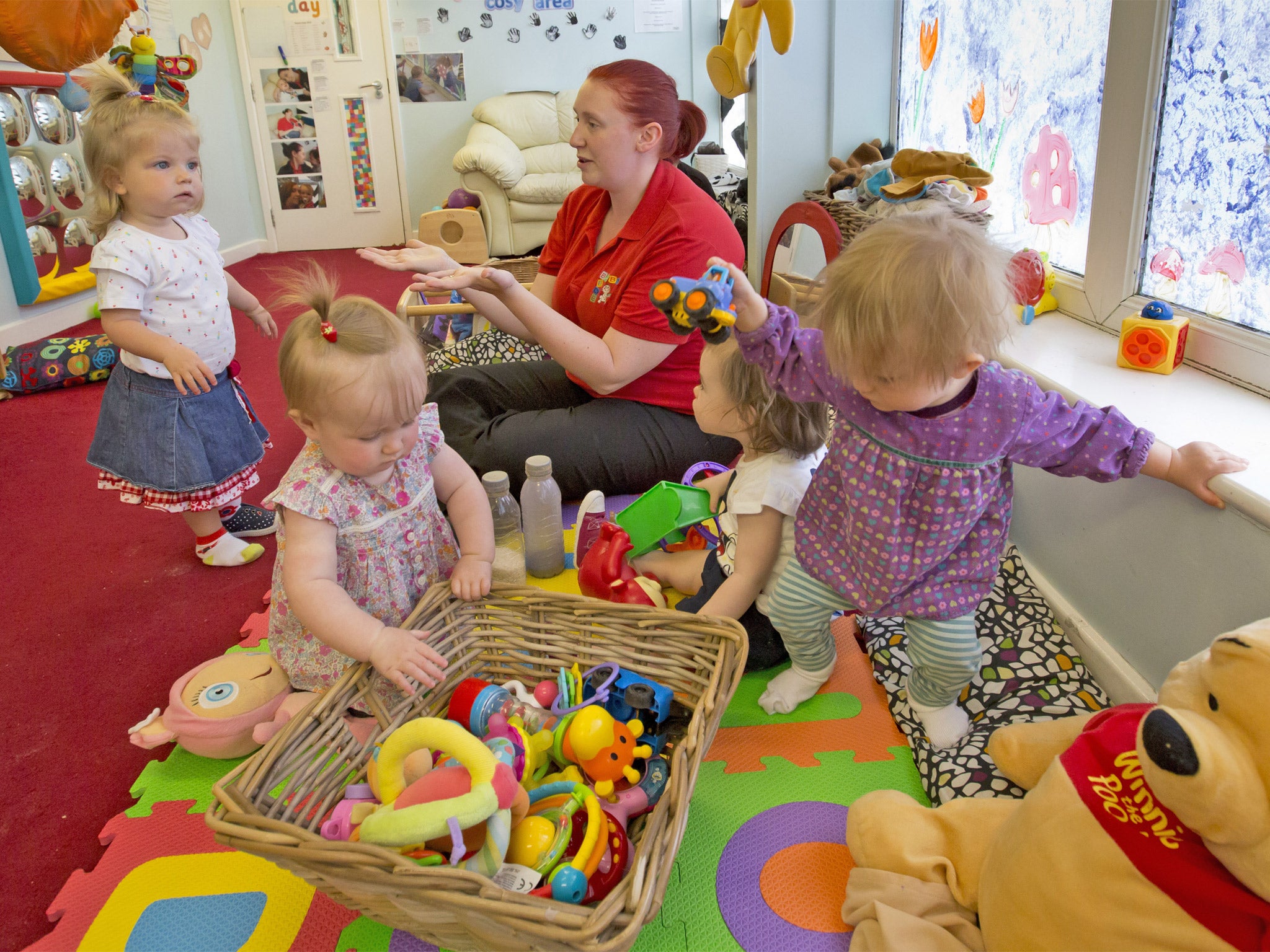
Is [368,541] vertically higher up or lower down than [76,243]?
lower down

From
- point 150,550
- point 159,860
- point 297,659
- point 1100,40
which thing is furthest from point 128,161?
point 1100,40

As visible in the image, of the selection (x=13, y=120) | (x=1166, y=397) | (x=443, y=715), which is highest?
(x=13, y=120)

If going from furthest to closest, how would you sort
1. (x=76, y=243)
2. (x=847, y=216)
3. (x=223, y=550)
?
(x=76, y=243) < (x=847, y=216) < (x=223, y=550)

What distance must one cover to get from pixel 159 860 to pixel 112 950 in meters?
0.13

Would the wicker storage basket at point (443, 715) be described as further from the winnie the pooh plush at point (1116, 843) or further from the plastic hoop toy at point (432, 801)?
the winnie the pooh plush at point (1116, 843)

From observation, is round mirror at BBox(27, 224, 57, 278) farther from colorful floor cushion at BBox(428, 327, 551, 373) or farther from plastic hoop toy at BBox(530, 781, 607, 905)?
plastic hoop toy at BBox(530, 781, 607, 905)

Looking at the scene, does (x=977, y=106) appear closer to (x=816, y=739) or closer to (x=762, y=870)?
(x=816, y=739)

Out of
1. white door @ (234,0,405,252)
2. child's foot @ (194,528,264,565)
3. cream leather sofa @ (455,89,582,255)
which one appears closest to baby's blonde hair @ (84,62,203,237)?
child's foot @ (194,528,264,565)

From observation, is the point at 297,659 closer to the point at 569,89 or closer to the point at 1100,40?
the point at 1100,40

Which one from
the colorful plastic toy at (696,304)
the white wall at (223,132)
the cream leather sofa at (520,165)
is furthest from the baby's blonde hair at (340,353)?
the white wall at (223,132)

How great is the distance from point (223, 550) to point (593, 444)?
2.67 feet

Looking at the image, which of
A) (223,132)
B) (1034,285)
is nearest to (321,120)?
(223,132)

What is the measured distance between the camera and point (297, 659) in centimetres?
129

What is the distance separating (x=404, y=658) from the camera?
42.7 inches
